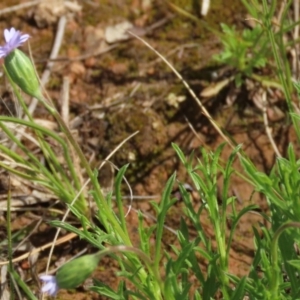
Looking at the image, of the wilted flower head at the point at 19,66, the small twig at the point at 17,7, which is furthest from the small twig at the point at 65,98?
the wilted flower head at the point at 19,66

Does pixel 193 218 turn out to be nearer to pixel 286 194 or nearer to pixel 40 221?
pixel 286 194

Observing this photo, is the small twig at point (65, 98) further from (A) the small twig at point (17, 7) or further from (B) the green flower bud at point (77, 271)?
(B) the green flower bud at point (77, 271)

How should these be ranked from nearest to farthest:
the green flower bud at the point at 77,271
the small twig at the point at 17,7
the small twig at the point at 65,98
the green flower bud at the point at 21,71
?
the green flower bud at the point at 77,271
the green flower bud at the point at 21,71
the small twig at the point at 65,98
the small twig at the point at 17,7

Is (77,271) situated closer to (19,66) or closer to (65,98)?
(19,66)

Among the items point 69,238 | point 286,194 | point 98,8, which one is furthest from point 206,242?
point 98,8

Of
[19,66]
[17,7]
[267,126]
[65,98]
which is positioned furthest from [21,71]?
[17,7]

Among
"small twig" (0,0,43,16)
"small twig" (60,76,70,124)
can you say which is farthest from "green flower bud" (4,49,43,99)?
"small twig" (0,0,43,16)
